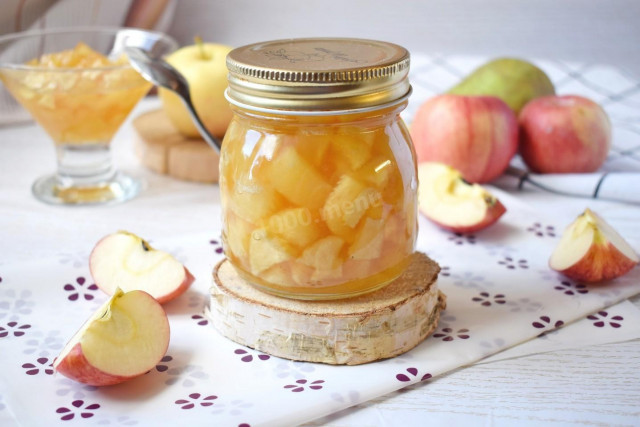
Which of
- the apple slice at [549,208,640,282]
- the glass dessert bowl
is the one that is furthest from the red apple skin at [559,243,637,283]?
the glass dessert bowl

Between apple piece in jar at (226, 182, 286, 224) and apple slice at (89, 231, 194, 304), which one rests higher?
apple piece in jar at (226, 182, 286, 224)

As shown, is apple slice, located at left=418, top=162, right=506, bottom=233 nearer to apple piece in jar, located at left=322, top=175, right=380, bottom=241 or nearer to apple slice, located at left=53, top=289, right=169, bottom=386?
apple piece in jar, located at left=322, top=175, right=380, bottom=241

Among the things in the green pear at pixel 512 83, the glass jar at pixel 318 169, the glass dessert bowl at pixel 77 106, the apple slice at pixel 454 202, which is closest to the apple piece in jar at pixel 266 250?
the glass jar at pixel 318 169

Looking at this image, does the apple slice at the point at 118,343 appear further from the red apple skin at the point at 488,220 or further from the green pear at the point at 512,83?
the green pear at the point at 512,83

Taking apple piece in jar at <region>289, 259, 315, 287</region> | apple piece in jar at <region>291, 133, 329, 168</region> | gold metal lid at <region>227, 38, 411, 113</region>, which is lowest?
apple piece in jar at <region>289, 259, 315, 287</region>

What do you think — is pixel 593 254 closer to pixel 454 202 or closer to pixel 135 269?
pixel 454 202

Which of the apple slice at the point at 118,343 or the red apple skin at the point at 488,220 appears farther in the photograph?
the red apple skin at the point at 488,220
